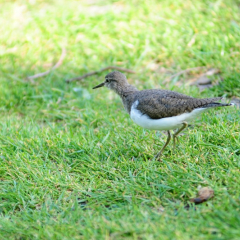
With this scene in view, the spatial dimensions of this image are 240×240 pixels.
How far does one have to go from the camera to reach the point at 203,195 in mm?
3705

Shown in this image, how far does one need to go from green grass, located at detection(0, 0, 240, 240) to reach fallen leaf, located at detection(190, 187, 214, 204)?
62 mm

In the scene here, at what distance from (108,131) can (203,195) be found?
6.67ft

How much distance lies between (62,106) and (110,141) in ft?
5.34

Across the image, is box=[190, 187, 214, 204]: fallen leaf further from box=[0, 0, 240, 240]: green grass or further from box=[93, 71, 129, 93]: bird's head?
box=[93, 71, 129, 93]: bird's head

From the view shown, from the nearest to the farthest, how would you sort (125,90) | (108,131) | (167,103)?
(167,103), (125,90), (108,131)

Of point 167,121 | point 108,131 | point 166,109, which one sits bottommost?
point 108,131

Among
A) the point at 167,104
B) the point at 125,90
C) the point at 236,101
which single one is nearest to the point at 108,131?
the point at 125,90

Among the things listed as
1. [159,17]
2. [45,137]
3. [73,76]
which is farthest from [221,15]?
[45,137]

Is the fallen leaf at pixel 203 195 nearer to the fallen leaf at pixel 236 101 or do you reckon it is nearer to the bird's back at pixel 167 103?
the bird's back at pixel 167 103

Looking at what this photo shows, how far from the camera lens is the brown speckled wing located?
173 inches

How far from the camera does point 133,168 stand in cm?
452

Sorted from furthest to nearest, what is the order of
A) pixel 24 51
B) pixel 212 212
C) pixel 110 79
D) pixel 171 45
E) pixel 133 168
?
pixel 24 51 → pixel 171 45 → pixel 110 79 → pixel 133 168 → pixel 212 212

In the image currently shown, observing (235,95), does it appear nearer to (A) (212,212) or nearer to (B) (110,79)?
(B) (110,79)

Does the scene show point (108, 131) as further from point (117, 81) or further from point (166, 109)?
point (166, 109)
